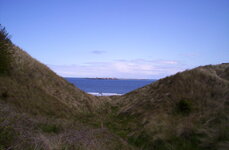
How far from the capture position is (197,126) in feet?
31.1

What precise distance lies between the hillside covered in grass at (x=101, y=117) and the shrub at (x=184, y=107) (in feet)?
0.21

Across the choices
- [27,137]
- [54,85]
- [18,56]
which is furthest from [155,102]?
[18,56]

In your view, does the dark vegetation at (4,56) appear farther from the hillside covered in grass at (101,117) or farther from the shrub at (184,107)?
the shrub at (184,107)

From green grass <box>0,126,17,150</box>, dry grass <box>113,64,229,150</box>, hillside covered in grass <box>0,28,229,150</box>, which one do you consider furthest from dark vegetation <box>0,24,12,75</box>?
green grass <box>0,126,17,150</box>

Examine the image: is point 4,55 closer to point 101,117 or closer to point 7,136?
point 101,117

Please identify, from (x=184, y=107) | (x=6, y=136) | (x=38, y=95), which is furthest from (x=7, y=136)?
(x=38, y=95)

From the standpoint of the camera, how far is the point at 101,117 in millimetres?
17625

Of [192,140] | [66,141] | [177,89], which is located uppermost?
[177,89]

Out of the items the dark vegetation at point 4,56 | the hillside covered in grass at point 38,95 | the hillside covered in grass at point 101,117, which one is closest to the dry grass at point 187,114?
the hillside covered in grass at point 101,117

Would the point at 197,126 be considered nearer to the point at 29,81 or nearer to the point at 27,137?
the point at 27,137

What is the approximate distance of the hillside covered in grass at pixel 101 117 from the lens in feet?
20.4

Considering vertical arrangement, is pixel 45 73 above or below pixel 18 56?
below

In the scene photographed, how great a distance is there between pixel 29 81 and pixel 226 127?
15.9 meters

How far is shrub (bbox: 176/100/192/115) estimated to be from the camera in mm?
13211
